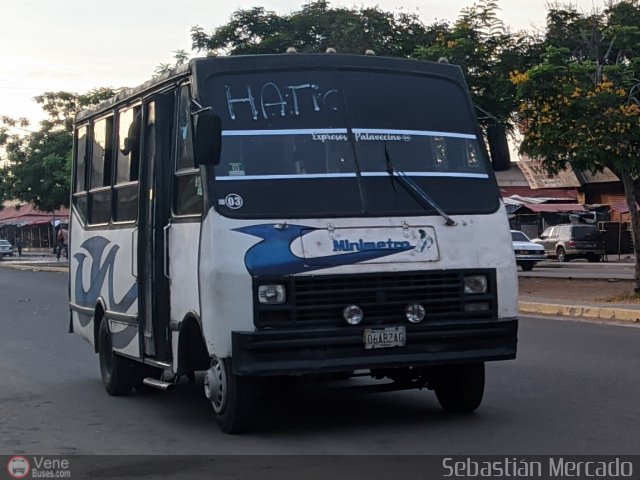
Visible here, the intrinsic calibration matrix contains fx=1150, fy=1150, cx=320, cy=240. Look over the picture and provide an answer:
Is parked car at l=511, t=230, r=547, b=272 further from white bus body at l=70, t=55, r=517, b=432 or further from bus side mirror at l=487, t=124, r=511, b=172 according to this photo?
white bus body at l=70, t=55, r=517, b=432

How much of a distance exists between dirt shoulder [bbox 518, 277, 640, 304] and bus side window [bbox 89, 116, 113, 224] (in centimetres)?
1221

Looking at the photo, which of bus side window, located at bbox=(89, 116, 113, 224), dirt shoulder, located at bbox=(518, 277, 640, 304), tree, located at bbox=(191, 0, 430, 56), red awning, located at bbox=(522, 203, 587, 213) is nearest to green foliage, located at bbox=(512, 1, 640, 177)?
dirt shoulder, located at bbox=(518, 277, 640, 304)

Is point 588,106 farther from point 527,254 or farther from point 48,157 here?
point 48,157

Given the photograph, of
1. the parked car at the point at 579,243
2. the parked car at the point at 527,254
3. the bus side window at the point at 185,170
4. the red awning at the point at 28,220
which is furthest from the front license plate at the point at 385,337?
the red awning at the point at 28,220

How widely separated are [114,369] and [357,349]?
3745mm

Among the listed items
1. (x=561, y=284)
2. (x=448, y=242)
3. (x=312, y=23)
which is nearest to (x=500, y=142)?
(x=448, y=242)

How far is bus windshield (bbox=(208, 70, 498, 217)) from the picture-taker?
8266 millimetres

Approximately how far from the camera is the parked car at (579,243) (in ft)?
146

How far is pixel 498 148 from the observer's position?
366 inches

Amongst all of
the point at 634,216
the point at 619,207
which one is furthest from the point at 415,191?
the point at 619,207

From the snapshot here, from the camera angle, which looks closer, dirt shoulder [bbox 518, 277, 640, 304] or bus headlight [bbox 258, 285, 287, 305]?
bus headlight [bbox 258, 285, 287, 305]

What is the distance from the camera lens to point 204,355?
8.86 metres

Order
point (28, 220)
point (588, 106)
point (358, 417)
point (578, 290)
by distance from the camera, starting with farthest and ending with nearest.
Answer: point (28, 220), point (578, 290), point (588, 106), point (358, 417)

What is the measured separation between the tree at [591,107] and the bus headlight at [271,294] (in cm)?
1426
